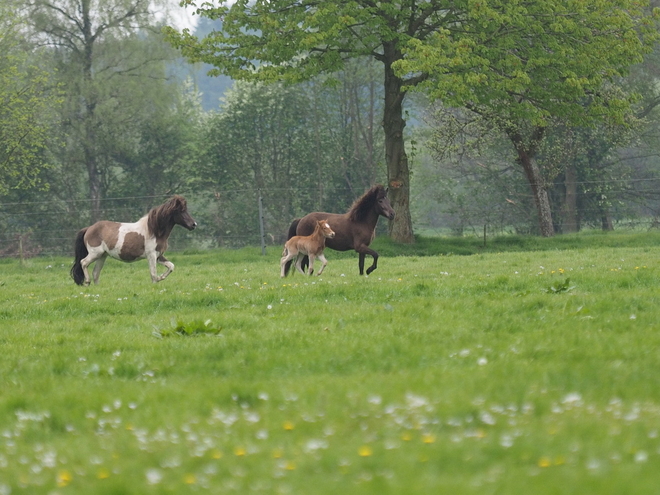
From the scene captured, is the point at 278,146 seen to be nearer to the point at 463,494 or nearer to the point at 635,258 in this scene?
the point at 635,258

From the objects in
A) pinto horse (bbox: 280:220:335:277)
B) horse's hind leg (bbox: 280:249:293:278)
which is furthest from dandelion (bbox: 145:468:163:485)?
horse's hind leg (bbox: 280:249:293:278)

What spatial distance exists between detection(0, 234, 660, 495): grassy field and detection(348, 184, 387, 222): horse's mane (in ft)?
17.4

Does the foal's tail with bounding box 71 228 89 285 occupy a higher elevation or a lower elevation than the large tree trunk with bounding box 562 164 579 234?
lower

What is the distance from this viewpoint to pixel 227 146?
2128 inches

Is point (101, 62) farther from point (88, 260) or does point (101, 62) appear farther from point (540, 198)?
point (88, 260)

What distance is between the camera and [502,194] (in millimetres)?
46812

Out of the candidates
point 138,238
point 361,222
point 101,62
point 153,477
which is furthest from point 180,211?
point 101,62

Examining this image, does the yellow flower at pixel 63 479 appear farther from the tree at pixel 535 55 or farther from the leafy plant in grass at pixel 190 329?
the tree at pixel 535 55

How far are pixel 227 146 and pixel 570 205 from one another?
2318 cm

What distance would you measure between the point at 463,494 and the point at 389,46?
2746cm

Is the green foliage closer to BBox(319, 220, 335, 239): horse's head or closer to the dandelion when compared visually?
BBox(319, 220, 335, 239): horse's head

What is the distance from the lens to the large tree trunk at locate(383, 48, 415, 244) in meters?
30.9

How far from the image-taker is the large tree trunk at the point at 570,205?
4025 centimetres

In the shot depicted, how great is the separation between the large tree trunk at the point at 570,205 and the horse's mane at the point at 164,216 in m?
24.9
